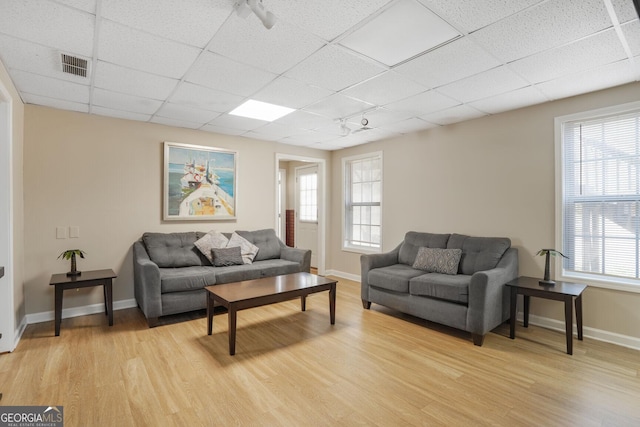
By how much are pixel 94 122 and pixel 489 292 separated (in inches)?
190

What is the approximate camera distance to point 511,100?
3369 millimetres

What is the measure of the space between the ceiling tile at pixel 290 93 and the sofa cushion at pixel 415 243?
233cm

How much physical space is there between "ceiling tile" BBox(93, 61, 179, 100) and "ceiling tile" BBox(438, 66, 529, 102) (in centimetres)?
262

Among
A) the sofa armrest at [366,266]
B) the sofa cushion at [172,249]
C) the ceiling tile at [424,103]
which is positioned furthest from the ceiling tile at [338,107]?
the sofa cushion at [172,249]

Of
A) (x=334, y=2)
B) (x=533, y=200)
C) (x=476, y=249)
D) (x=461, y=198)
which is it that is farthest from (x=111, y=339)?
(x=533, y=200)

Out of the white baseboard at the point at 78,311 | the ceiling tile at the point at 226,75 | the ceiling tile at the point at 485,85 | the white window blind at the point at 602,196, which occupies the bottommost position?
the white baseboard at the point at 78,311

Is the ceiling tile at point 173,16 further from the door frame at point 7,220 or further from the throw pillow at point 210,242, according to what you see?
the throw pillow at point 210,242

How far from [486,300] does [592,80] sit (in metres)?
2.21

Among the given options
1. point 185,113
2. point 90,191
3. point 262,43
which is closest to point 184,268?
point 90,191

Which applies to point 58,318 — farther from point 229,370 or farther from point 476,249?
point 476,249

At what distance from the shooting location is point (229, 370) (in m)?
2.51

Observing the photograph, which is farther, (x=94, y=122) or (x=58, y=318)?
(x=94, y=122)

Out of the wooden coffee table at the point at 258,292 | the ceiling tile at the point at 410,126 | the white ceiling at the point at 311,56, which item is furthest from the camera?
the ceiling tile at the point at 410,126

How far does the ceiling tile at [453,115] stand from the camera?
368 centimetres
